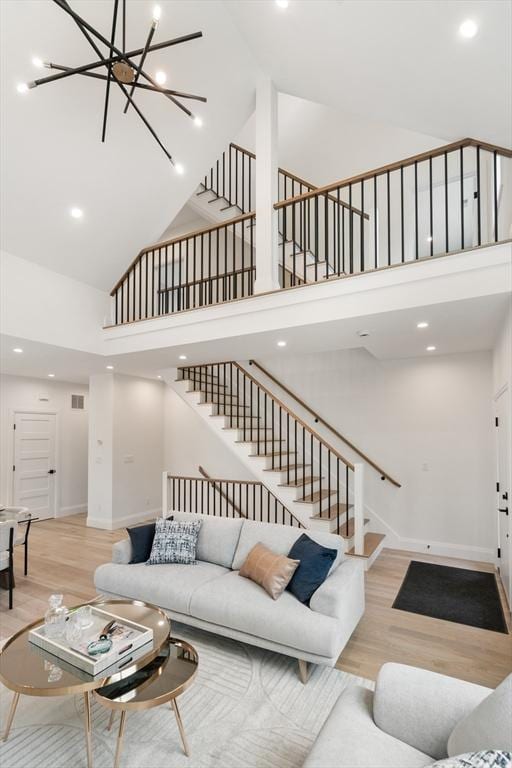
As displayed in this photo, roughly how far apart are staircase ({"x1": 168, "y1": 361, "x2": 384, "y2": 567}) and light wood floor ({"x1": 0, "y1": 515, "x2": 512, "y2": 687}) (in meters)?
0.60

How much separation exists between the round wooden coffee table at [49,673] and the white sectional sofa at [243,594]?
0.56 m

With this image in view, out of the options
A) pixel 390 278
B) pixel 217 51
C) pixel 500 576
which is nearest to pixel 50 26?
pixel 217 51

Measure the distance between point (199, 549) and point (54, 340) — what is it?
3076 millimetres

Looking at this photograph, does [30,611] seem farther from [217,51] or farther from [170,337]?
[217,51]

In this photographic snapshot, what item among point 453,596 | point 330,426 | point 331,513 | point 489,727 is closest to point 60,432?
point 330,426

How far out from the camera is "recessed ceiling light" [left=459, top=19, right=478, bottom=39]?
2.63m

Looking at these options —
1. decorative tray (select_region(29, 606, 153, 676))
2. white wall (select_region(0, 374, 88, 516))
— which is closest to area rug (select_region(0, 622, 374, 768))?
decorative tray (select_region(29, 606, 153, 676))

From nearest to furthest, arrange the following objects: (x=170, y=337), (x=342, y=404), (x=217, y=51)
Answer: (x=217, y=51) → (x=170, y=337) → (x=342, y=404)

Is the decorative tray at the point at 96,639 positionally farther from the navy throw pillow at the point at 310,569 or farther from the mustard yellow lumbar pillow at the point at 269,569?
the navy throw pillow at the point at 310,569

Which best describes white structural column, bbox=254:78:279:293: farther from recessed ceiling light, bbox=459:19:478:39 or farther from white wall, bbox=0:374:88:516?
white wall, bbox=0:374:88:516

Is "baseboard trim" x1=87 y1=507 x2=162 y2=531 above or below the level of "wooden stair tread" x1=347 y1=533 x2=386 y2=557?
below

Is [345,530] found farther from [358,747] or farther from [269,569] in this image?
[358,747]

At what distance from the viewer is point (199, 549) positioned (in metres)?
3.65

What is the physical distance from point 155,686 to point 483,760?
59.5 inches
